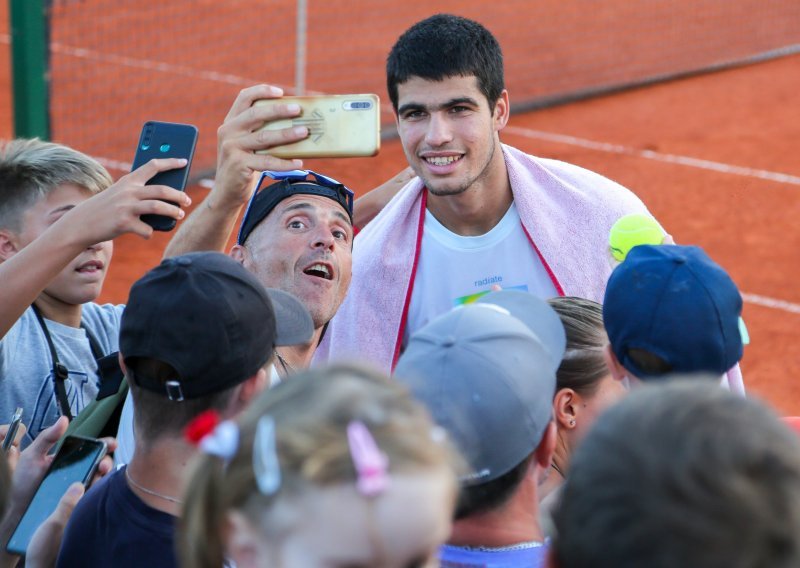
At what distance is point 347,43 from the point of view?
16.1 metres

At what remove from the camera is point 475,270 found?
4887 mm

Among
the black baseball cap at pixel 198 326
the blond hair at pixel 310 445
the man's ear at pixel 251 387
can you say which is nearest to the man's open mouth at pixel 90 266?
the black baseball cap at pixel 198 326

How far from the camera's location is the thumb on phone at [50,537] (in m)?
3.04

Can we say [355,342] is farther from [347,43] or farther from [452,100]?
[347,43]

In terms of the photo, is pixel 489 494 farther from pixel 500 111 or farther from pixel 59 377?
pixel 500 111

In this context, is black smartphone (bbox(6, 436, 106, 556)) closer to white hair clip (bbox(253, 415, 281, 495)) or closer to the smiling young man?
white hair clip (bbox(253, 415, 281, 495))

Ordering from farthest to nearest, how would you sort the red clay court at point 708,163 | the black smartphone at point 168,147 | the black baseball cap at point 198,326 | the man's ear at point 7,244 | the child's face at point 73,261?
the red clay court at point 708,163 < the man's ear at point 7,244 < the child's face at point 73,261 < the black smartphone at point 168,147 < the black baseball cap at point 198,326

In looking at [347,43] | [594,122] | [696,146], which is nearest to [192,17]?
[347,43]

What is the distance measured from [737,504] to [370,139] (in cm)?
261

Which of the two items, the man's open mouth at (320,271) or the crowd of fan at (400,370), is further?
the man's open mouth at (320,271)

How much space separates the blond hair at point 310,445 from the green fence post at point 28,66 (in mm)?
7030

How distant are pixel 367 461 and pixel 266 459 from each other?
198mm

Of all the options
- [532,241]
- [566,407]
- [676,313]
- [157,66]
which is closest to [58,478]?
[566,407]

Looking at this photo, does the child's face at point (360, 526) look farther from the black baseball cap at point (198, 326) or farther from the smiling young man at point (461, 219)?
the smiling young man at point (461, 219)
